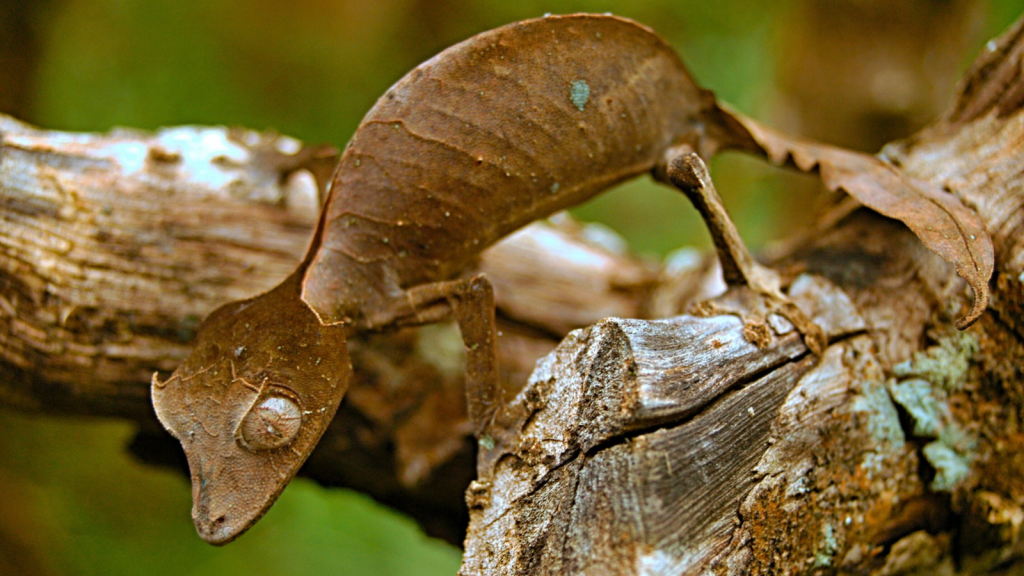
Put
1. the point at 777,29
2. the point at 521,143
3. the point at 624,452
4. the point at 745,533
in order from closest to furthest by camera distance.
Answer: the point at 624,452
the point at 745,533
the point at 521,143
the point at 777,29

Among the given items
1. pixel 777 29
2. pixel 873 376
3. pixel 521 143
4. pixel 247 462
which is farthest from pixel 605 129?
pixel 777 29

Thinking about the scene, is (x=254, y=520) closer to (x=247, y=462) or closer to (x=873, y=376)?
(x=247, y=462)

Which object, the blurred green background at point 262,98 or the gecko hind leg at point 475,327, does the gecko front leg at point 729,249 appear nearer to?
the gecko hind leg at point 475,327

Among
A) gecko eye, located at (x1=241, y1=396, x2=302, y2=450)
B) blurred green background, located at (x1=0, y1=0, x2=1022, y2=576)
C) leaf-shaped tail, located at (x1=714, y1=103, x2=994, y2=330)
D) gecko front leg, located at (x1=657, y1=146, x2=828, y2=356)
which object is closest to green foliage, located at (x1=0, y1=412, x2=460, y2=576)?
blurred green background, located at (x1=0, y1=0, x2=1022, y2=576)

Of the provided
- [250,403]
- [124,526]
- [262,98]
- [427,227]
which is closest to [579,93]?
[427,227]

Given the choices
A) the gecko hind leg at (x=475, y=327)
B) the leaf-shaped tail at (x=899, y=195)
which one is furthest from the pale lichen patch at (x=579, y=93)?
the leaf-shaped tail at (x=899, y=195)

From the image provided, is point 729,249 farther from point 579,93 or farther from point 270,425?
point 270,425

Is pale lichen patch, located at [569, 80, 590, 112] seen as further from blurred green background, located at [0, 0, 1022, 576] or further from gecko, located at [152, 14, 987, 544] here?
blurred green background, located at [0, 0, 1022, 576]
